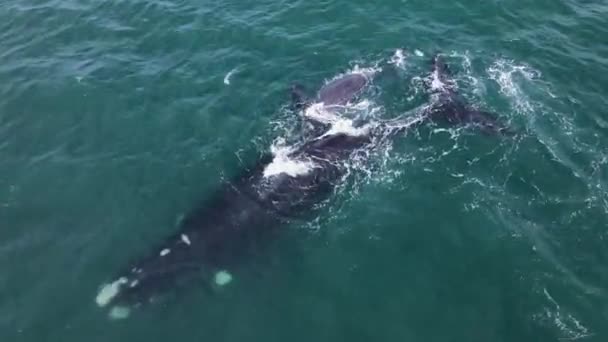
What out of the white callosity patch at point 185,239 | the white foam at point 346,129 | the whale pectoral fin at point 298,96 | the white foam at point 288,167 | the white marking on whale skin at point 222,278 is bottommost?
the white marking on whale skin at point 222,278

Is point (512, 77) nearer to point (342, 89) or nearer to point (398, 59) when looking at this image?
point (398, 59)

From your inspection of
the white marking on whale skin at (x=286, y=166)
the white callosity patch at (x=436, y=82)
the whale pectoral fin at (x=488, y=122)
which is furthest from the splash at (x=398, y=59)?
the white marking on whale skin at (x=286, y=166)

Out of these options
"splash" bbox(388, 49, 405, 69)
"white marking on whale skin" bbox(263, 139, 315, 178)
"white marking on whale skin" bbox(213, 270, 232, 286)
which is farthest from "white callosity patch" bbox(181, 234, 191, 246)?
"splash" bbox(388, 49, 405, 69)

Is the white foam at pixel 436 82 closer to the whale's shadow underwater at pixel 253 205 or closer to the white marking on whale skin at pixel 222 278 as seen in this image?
the whale's shadow underwater at pixel 253 205

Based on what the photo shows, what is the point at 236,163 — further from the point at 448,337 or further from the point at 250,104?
the point at 448,337

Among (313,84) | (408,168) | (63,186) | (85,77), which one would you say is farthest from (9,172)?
(408,168)

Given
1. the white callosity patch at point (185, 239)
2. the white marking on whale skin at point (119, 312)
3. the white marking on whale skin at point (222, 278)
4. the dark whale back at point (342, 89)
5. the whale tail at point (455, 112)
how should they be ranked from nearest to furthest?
the white marking on whale skin at point (119, 312)
the white marking on whale skin at point (222, 278)
the white callosity patch at point (185, 239)
the whale tail at point (455, 112)
the dark whale back at point (342, 89)
